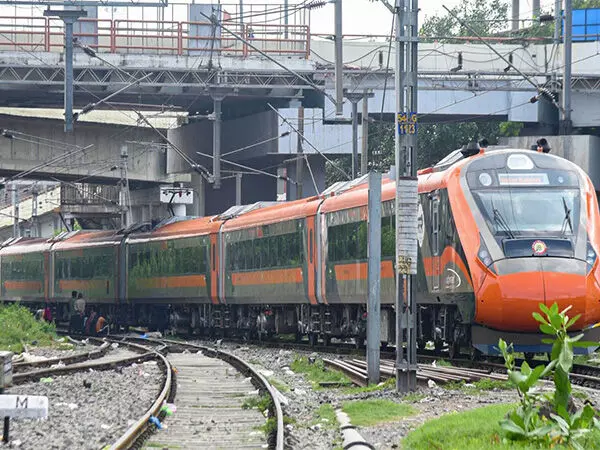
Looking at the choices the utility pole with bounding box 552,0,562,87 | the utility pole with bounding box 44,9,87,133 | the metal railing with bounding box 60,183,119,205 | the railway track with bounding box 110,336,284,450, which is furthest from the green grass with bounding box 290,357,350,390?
the metal railing with bounding box 60,183,119,205

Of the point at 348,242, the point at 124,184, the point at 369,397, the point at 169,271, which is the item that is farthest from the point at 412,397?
the point at 124,184

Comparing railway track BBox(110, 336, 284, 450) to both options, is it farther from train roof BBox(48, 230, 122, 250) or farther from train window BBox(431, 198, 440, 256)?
train roof BBox(48, 230, 122, 250)

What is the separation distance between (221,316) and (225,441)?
72.5ft

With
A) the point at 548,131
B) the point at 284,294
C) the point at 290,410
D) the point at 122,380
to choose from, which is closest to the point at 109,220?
the point at 548,131

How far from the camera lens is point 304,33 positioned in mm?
45250

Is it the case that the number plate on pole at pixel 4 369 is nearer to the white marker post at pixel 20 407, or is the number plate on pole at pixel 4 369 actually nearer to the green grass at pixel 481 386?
the white marker post at pixel 20 407

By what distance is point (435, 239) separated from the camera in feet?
62.1

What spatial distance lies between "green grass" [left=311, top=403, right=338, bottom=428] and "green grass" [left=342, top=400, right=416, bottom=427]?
0.16 meters

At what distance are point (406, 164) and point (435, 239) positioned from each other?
340 cm

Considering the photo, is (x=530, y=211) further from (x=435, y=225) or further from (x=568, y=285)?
(x=435, y=225)

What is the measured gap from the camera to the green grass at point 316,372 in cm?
1836

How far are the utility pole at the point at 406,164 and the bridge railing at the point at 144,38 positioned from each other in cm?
2576

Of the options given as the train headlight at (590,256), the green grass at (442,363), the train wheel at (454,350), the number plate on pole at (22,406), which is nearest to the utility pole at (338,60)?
the train wheel at (454,350)

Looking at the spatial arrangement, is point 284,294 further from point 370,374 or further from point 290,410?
point 290,410
